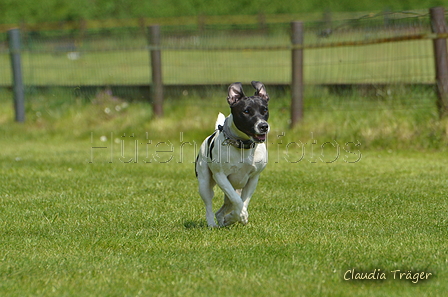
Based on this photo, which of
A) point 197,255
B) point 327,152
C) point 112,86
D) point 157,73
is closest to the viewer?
point 197,255

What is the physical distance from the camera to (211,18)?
121 feet

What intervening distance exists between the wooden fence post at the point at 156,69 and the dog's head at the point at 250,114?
25.2ft

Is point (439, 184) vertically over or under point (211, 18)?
under

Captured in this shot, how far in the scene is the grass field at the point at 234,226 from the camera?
4465 millimetres

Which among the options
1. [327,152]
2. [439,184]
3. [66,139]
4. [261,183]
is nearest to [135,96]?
[66,139]

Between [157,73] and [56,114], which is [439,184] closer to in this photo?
[157,73]

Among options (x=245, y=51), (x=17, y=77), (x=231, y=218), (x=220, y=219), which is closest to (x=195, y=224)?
(x=220, y=219)

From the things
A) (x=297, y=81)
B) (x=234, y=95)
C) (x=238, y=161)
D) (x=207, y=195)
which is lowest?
(x=207, y=195)

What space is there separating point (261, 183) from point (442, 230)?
3161 mm

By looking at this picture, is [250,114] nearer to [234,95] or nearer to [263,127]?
[263,127]

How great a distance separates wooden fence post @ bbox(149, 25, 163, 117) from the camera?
1349cm

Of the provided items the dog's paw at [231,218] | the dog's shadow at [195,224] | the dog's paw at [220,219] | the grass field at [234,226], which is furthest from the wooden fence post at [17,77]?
the dog's paw at [231,218]

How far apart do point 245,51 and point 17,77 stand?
212 inches

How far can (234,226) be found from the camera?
6129mm
